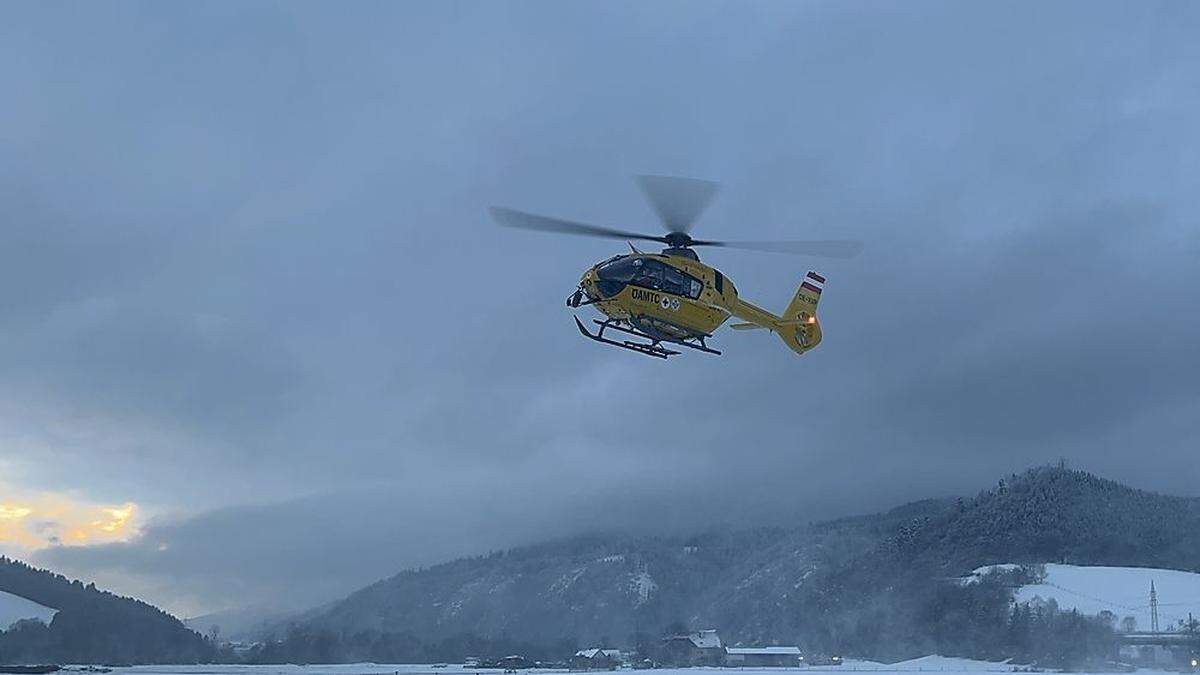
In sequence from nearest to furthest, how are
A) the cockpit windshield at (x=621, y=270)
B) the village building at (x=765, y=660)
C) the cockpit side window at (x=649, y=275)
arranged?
the cockpit windshield at (x=621, y=270), the cockpit side window at (x=649, y=275), the village building at (x=765, y=660)

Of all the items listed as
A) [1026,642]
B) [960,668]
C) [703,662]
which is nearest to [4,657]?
[703,662]

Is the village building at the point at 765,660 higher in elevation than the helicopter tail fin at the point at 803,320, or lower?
lower

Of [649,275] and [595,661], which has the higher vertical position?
[649,275]

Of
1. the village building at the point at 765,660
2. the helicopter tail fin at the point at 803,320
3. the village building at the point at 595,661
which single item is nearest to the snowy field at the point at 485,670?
the village building at the point at 765,660

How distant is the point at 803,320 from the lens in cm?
Result: 7131

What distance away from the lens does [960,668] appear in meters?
179

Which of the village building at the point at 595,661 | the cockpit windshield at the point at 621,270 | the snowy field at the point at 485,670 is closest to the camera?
the cockpit windshield at the point at 621,270

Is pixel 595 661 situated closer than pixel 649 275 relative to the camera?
No

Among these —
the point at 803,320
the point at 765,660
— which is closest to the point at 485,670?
the point at 765,660

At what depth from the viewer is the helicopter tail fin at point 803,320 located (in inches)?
2776

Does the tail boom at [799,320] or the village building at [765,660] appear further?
the village building at [765,660]

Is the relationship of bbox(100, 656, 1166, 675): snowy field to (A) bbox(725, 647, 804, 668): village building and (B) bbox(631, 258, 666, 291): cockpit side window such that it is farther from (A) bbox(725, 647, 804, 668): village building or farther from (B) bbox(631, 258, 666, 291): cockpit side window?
(B) bbox(631, 258, 666, 291): cockpit side window

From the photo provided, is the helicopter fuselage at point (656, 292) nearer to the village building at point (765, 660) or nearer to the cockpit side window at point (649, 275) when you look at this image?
the cockpit side window at point (649, 275)

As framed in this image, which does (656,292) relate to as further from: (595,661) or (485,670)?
(595,661)
